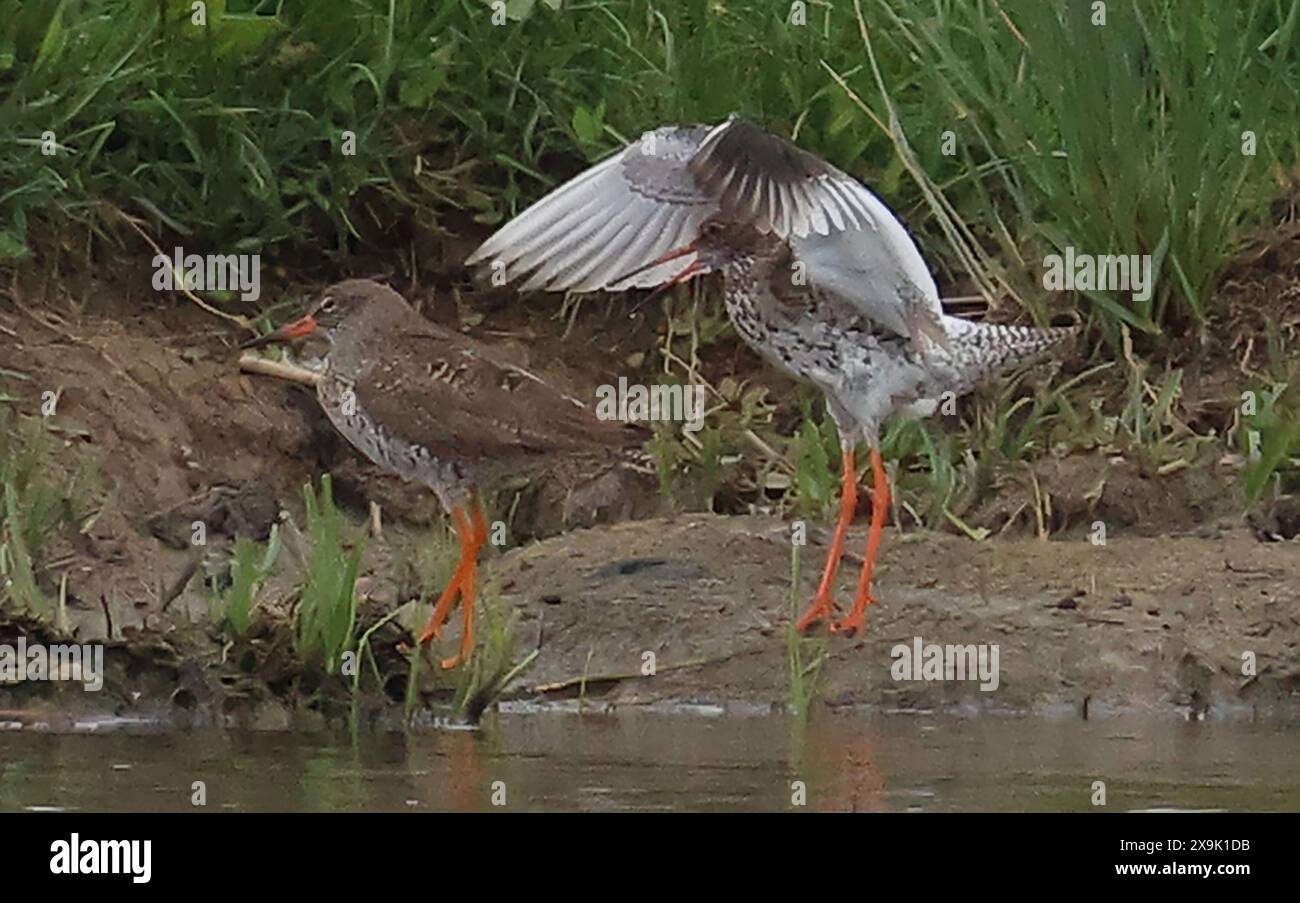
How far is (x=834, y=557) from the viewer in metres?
9.09

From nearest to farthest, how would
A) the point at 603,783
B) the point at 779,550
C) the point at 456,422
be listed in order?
the point at 603,783, the point at 456,422, the point at 779,550

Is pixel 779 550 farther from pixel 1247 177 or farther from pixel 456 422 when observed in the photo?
pixel 1247 177

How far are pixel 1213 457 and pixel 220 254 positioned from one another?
10.00 ft

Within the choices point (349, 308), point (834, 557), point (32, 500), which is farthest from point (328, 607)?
point (834, 557)

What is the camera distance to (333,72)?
1030 centimetres

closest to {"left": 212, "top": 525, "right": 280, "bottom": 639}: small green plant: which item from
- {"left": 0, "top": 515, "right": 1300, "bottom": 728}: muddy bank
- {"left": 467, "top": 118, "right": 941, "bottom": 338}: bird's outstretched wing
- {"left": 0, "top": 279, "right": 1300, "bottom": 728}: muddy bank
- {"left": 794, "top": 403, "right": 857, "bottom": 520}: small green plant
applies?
{"left": 0, "top": 279, "right": 1300, "bottom": 728}: muddy bank

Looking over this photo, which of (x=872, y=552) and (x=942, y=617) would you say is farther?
(x=872, y=552)

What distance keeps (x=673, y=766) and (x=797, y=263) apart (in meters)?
1.81

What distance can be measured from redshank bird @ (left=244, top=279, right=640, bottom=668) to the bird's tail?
918 millimetres

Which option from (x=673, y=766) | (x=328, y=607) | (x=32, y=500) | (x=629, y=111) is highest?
(x=629, y=111)

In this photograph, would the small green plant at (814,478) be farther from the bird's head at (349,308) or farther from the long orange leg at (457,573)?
the bird's head at (349,308)

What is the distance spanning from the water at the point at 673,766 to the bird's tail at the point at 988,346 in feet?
3.32

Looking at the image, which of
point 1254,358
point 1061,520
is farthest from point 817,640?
point 1254,358

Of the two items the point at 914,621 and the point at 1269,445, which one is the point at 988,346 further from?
the point at 1269,445
